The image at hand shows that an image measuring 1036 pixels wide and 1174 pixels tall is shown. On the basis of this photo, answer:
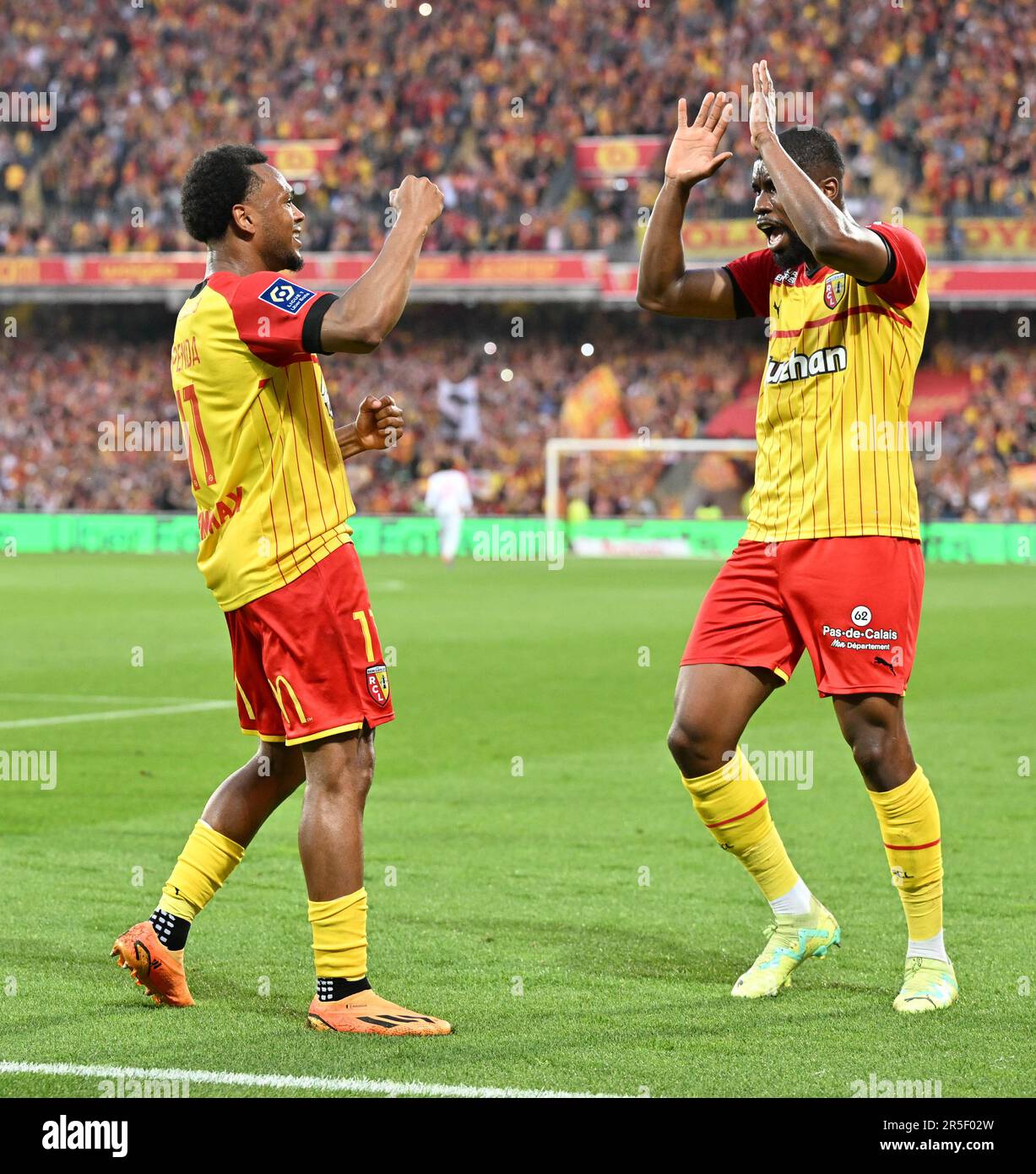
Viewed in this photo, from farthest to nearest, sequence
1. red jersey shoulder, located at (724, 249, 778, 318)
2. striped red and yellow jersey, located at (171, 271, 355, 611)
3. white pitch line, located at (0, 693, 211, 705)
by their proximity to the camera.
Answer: white pitch line, located at (0, 693, 211, 705), red jersey shoulder, located at (724, 249, 778, 318), striped red and yellow jersey, located at (171, 271, 355, 611)

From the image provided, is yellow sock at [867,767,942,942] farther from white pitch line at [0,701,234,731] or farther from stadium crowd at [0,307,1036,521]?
stadium crowd at [0,307,1036,521]

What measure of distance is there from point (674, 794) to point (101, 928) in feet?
12.3

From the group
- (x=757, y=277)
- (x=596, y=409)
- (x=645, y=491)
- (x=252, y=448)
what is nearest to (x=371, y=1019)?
(x=252, y=448)

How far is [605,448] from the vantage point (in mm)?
34875

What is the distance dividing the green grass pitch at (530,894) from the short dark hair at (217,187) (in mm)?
2068

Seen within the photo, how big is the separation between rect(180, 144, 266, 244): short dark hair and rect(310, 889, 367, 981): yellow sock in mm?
1759

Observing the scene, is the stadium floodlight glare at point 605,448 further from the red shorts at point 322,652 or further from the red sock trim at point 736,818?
the red shorts at point 322,652

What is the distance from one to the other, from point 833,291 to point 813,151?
386 mm

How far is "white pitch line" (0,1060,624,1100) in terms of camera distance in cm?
387

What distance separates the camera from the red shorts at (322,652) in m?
4.61

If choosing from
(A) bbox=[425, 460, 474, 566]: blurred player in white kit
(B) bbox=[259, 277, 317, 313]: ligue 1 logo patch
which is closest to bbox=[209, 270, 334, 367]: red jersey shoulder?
(B) bbox=[259, 277, 317, 313]: ligue 1 logo patch

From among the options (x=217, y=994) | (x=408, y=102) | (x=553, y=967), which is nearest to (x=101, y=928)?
(x=217, y=994)

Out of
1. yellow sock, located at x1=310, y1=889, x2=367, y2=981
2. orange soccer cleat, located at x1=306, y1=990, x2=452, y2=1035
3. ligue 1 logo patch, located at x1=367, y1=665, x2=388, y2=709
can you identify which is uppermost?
ligue 1 logo patch, located at x1=367, y1=665, x2=388, y2=709

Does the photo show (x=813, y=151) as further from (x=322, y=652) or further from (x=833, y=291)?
(x=322, y=652)
